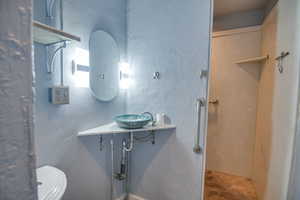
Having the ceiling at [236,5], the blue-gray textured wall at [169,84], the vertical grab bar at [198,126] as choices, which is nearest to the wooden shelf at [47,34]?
the blue-gray textured wall at [169,84]

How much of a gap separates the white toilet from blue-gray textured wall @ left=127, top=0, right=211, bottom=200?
93 cm

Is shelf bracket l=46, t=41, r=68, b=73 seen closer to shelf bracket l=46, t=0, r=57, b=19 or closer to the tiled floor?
shelf bracket l=46, t=0, r=57, b=19

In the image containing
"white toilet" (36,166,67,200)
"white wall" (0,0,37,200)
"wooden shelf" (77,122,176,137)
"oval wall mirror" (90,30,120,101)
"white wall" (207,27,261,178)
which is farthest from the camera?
"white wall" (207,27,261,178)

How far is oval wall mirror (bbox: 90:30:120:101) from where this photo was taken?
136 centimetres

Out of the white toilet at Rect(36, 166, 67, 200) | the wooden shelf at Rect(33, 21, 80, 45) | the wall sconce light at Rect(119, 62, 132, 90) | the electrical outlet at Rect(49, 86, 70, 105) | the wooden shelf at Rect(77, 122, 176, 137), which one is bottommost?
the white toilet at Rect(36, 166, 67, 200)

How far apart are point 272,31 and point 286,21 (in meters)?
0.42

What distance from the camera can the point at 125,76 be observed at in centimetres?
171

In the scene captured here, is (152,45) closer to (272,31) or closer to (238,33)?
(272,31)

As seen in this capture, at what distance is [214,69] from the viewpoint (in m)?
2.48

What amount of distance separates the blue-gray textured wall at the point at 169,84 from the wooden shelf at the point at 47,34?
847 mm

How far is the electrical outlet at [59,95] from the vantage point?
39.9 inches

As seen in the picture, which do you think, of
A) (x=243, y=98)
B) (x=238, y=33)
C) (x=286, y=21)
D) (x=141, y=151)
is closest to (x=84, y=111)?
(x=141, y=151)

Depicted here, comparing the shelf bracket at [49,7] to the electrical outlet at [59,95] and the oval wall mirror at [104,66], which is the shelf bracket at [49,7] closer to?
the oval wall mirror at [104,66]

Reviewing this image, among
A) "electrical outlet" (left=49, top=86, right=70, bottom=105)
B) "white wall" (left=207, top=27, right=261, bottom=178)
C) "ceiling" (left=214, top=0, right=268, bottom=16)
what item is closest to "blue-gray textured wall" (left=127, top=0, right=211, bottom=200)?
"electrical outlet" (left=49, top=86, right=70, bottom=105)
